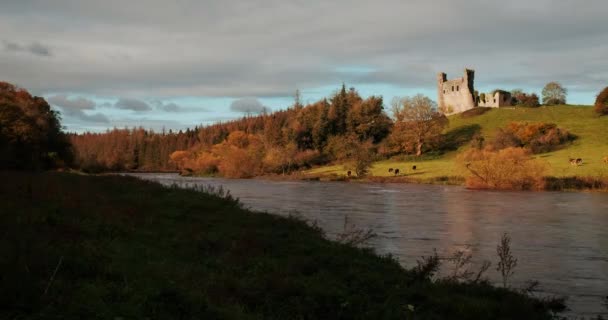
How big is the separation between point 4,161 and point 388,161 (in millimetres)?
67783

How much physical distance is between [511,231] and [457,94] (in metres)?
125

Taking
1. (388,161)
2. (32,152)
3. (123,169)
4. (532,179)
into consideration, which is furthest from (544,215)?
(123,169)

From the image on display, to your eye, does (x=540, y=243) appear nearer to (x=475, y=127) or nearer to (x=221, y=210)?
(x=221, y=210)

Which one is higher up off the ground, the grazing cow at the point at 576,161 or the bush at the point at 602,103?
the bush at the point at 602,103

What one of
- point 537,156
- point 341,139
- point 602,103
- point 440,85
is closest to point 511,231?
point 537,156

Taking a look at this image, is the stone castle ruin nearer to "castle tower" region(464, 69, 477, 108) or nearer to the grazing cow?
"castle tower" region(464, 69, 477, 108)

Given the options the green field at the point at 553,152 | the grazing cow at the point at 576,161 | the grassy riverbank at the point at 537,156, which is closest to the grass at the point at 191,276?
the grassy riverbank at the point at 537,156

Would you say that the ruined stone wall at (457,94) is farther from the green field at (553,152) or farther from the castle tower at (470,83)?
the green field at (553,152)

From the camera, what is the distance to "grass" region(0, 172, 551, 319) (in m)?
6.87

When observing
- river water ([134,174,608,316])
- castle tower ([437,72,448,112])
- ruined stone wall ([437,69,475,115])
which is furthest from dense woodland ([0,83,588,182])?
river water ([134,174,608,316])

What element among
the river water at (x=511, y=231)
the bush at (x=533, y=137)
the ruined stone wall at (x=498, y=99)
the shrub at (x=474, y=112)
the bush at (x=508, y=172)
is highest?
the ruined stone wall at (x=498, y=99)

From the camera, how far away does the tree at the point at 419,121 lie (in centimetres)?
9431

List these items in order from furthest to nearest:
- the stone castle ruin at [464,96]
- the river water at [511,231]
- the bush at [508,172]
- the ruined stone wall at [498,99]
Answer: the stone castle ruin at [464,96], the ruined stone wall at [498,99], the bush at [508,172], the river water at [511,231]

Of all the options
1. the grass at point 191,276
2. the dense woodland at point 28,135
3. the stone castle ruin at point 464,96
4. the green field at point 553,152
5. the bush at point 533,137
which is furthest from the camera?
the stone castle ruin at point 464,96
